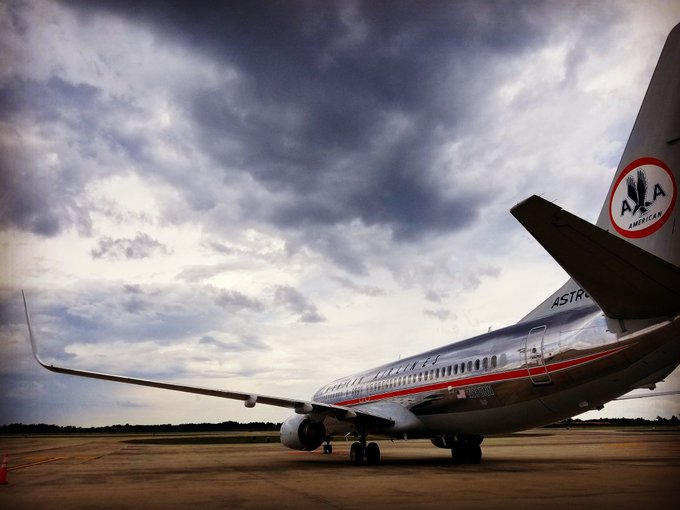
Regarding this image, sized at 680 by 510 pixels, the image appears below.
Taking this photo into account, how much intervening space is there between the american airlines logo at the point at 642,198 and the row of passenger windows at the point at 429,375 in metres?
5.59

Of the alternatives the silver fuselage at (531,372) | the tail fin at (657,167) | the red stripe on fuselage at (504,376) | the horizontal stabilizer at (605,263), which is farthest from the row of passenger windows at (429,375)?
the horizontal stabilizer at (605,263)

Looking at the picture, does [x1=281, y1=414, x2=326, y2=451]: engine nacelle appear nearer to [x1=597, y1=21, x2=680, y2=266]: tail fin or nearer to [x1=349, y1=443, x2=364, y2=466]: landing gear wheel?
[x1=349, y1=443, x2=364, y2=466]: landing gear wheel

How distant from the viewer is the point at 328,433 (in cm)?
2136

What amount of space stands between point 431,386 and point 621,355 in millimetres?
7316

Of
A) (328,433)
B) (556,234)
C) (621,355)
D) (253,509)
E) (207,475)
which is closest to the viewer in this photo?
(556,234)

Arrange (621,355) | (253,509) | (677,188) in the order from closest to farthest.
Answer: (253,509) → (677,188) → (621,355)

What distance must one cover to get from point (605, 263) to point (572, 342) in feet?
17.3

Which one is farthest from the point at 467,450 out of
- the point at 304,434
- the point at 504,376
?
the point at 304,434

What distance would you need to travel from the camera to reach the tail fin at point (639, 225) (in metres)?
7.26

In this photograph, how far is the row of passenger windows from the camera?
1549cm

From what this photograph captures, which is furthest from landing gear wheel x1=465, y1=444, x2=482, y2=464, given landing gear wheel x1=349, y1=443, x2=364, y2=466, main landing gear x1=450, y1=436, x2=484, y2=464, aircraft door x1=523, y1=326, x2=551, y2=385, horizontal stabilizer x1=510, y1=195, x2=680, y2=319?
horizontal stabilizer x1=510, y1=195, x2=680, y2=319

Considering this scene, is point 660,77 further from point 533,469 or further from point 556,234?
point 533,469

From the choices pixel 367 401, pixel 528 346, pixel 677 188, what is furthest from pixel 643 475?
pixel 367 401

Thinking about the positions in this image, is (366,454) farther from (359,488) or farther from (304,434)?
(359,488)
